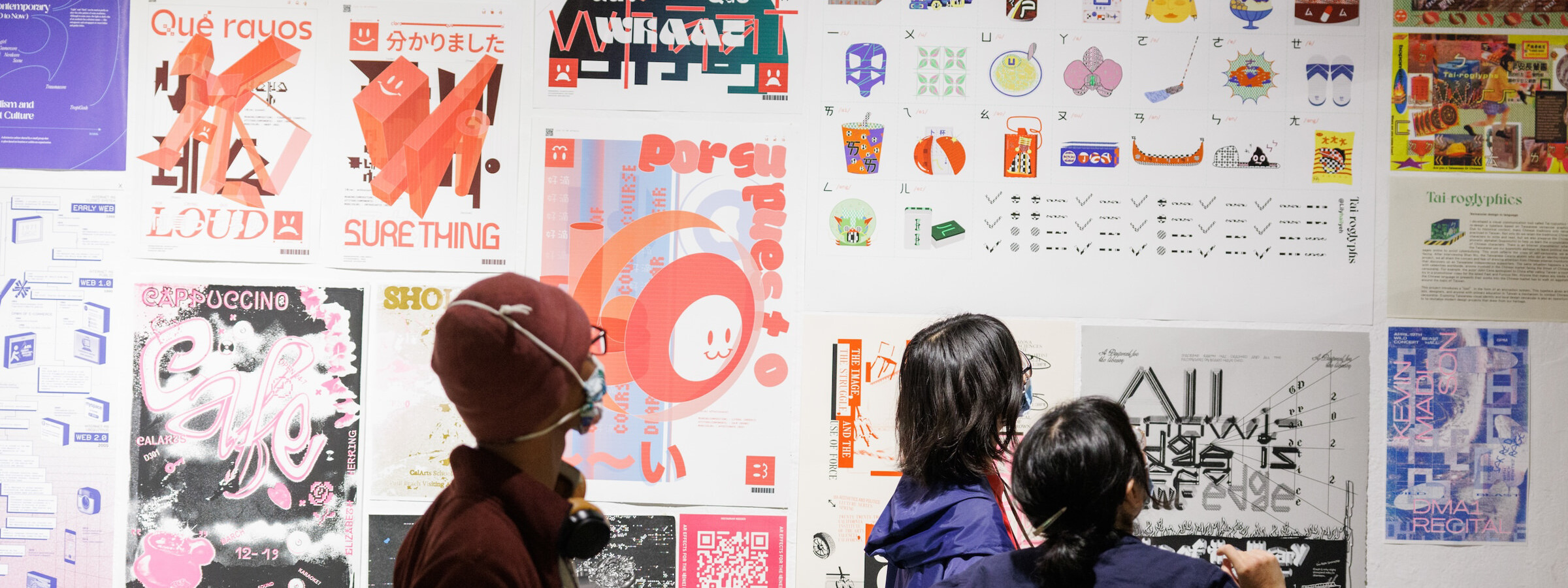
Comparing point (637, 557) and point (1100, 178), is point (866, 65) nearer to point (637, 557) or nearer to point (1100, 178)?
point (1100, 178)

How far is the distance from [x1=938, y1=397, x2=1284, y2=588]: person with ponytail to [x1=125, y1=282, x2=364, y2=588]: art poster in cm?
166

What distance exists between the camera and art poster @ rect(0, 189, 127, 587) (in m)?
2.23

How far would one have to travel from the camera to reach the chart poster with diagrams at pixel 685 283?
2.21 meters

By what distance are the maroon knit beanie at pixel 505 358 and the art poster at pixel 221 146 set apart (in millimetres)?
1461

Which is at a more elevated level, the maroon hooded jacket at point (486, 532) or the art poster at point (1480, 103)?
the art poster at point (1480, 103)

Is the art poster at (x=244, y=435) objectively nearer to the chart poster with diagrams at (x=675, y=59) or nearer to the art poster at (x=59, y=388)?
the art poster at (x=59, y=388)

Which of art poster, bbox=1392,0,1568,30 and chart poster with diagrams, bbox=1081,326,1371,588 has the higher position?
art poster, bbox=1392,0,1568,30

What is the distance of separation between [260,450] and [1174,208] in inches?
92.5

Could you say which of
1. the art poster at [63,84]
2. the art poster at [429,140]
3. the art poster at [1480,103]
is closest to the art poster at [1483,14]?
the art poster at [1480,103]

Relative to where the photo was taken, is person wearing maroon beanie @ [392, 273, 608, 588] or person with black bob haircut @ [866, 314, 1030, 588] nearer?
person wearing maroon beanie @ [392, 273, 608, 588]

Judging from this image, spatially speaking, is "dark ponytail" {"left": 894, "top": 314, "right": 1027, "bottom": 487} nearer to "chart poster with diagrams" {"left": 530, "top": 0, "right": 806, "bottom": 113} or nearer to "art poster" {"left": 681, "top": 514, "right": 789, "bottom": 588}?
"art poster" {"left": 681, "top": 514, "right": 789, "bottom": 588}

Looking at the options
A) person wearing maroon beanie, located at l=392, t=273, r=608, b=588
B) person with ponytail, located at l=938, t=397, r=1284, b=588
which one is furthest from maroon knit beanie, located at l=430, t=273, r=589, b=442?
person with ponytail, located at l=938, t=397, r=1284, b=588

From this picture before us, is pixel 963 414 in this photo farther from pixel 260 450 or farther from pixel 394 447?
pixel 260 450

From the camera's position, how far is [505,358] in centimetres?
99
